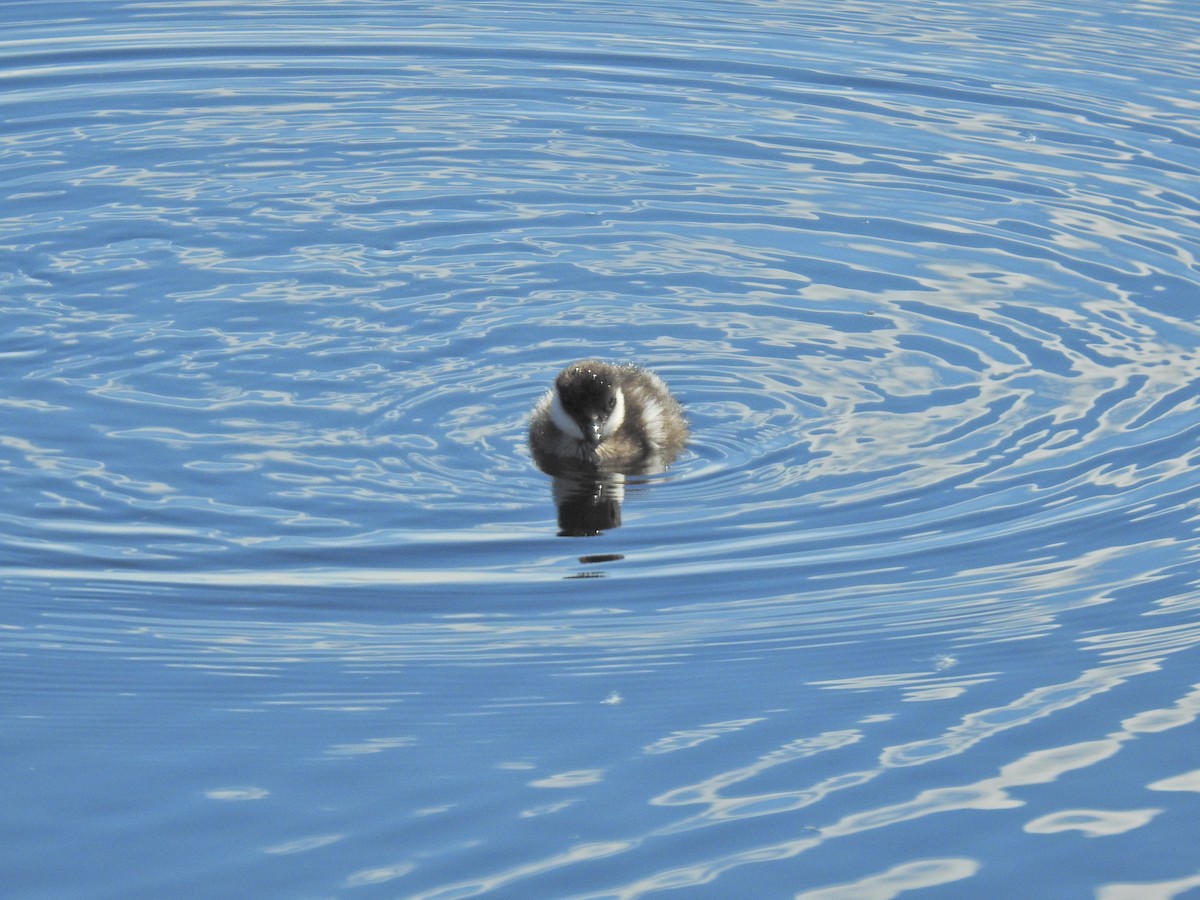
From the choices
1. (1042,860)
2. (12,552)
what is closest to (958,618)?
(1042,860)

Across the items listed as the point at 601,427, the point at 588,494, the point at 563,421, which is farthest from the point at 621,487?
the point at 563,421

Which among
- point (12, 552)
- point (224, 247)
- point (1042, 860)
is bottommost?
point (1042, 860)

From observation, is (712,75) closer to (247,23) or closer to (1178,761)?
(247,23)

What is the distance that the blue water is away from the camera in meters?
5.00

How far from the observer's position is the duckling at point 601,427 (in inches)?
310

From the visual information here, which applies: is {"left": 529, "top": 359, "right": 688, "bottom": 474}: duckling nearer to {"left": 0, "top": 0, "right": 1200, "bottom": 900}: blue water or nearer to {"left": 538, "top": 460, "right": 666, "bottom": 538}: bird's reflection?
{"left": 538, "top": 460, "right": 666, "bottom": 538}: bird's reflection

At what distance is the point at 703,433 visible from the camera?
819 cm

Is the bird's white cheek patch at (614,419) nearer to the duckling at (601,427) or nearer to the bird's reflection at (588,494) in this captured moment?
the duckling at (601,427)

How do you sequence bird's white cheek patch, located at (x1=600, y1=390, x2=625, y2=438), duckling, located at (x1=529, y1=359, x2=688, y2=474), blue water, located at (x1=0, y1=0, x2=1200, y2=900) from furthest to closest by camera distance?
bird's white cheek patch, located at (x1=600, y1=390, x2=625, y2=438) < duckling, located at (x1=529, y1=359, x2=688, y2=474) < blue water, located at (x1=0, y1=0, x2=1200, y2=900)

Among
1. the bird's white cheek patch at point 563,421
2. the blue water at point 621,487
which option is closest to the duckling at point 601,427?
the bird's white cheek patch at point 563,421

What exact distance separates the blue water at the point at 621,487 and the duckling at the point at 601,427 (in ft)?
Answer: 0.54

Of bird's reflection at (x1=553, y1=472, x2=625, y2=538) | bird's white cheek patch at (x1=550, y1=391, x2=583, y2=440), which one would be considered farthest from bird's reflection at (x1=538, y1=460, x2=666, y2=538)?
bird's white cheek patch at (x1=550, y1=391, x2=583, y2=440)

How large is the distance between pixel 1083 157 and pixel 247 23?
7107 millimetres

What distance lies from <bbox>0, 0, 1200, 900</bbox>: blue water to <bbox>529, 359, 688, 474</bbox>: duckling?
0.16m
